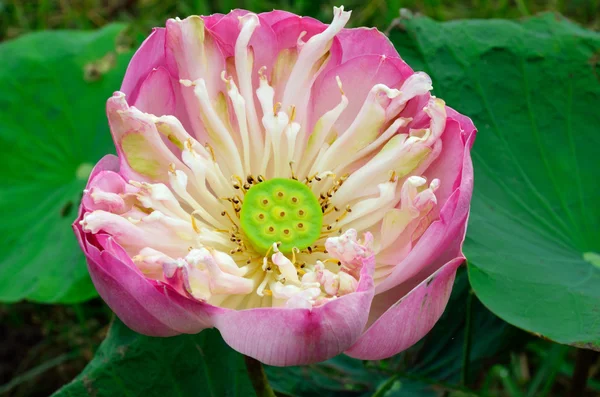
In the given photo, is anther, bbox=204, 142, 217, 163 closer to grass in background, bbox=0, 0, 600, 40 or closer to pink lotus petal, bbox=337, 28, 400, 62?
pink lotus petal, bbox=337, 28, 400, 62

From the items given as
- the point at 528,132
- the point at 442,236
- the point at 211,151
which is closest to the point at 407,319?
the point at 442,236

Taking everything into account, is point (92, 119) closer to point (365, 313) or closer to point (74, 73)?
point (74, 73)

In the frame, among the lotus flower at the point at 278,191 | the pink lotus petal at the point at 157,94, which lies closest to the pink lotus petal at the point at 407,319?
the lotus flower at the point at 278,191

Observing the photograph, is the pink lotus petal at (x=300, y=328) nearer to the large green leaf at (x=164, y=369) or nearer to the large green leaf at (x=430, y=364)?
the large green leaf at (x=164, y=369)

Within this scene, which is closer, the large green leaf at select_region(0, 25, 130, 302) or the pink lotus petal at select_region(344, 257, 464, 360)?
the pink lotus petal at select_region(344, 257, 464, 360)

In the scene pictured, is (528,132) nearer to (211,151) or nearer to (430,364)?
(430,364)

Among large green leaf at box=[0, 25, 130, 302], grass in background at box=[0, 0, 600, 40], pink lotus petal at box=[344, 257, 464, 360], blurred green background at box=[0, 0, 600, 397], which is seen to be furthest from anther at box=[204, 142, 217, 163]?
grass in background at box=[0, 0, 600, 40]

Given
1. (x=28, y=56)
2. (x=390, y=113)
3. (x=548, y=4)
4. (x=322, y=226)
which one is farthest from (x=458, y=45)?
(x=548, y=4)
